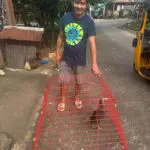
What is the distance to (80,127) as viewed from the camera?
15.9ft

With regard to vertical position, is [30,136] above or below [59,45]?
below

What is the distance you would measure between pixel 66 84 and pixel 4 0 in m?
4.31

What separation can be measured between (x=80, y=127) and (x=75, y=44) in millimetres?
1285

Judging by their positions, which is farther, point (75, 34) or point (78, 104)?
point (78, 104)

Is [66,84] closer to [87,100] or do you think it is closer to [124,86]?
[87,100]

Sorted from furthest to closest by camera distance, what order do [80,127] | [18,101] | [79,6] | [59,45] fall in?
[18,101]
[59,45]
[80,127]
[79,6]

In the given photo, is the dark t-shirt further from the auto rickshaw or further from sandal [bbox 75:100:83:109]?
the auto rickshaw

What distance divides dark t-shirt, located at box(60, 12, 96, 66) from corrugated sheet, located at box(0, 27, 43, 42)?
278 centimetres

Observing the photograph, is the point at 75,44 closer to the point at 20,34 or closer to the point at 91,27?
the point at 91,27

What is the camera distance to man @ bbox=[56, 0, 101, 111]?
4863 millimetres

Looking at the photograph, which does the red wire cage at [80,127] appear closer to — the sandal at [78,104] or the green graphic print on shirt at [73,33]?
the sandal at [78,104]

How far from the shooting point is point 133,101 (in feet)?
20.3

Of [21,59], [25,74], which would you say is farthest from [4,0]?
[25,74]

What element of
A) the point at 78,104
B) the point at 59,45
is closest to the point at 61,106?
the point at 78,104
